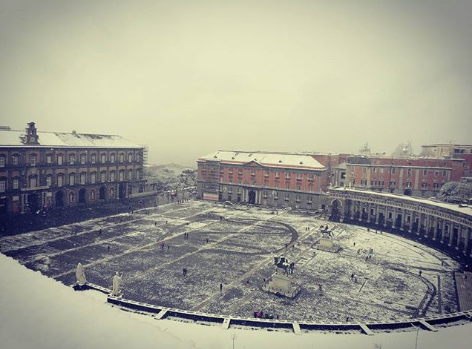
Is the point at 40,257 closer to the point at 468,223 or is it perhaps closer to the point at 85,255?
the point at 85,255

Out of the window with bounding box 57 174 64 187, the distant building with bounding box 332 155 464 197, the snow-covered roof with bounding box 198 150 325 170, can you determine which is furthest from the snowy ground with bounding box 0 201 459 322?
the distant building with bounding box 332 155 464 197

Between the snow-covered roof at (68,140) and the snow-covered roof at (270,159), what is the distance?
77.5ft

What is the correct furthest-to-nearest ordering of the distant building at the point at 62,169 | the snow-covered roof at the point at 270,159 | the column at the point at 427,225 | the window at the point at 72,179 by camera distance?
the snow-covered roof at the point at 270,159
the window at the point at 72,179
the distant building at the point at 62,169
the column at the point at 427,225

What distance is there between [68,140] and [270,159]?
162 ft

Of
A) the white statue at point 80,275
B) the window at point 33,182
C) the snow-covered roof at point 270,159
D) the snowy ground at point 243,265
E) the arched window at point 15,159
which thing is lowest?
the snowy ground at point 243,265

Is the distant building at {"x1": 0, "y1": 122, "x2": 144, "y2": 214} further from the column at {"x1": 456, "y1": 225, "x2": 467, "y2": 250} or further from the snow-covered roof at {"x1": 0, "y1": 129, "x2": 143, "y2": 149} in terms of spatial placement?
the column at {"x1": 456, "y1": 225, "x2": 467, "y2": 250}

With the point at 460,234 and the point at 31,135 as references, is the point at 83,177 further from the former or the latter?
the point at 460,234

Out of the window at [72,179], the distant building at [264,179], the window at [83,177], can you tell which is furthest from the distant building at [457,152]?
the window at [72,179]

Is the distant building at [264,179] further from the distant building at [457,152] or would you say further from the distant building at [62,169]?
the distant building at [457,152]

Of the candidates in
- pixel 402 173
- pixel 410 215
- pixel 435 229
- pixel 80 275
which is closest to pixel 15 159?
pixel 80 275

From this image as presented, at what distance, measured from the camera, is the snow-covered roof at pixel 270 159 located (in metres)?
80.3

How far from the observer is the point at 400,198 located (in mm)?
62344

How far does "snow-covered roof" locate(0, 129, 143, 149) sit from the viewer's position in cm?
6172

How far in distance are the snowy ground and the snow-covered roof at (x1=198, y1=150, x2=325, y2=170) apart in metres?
20.3
